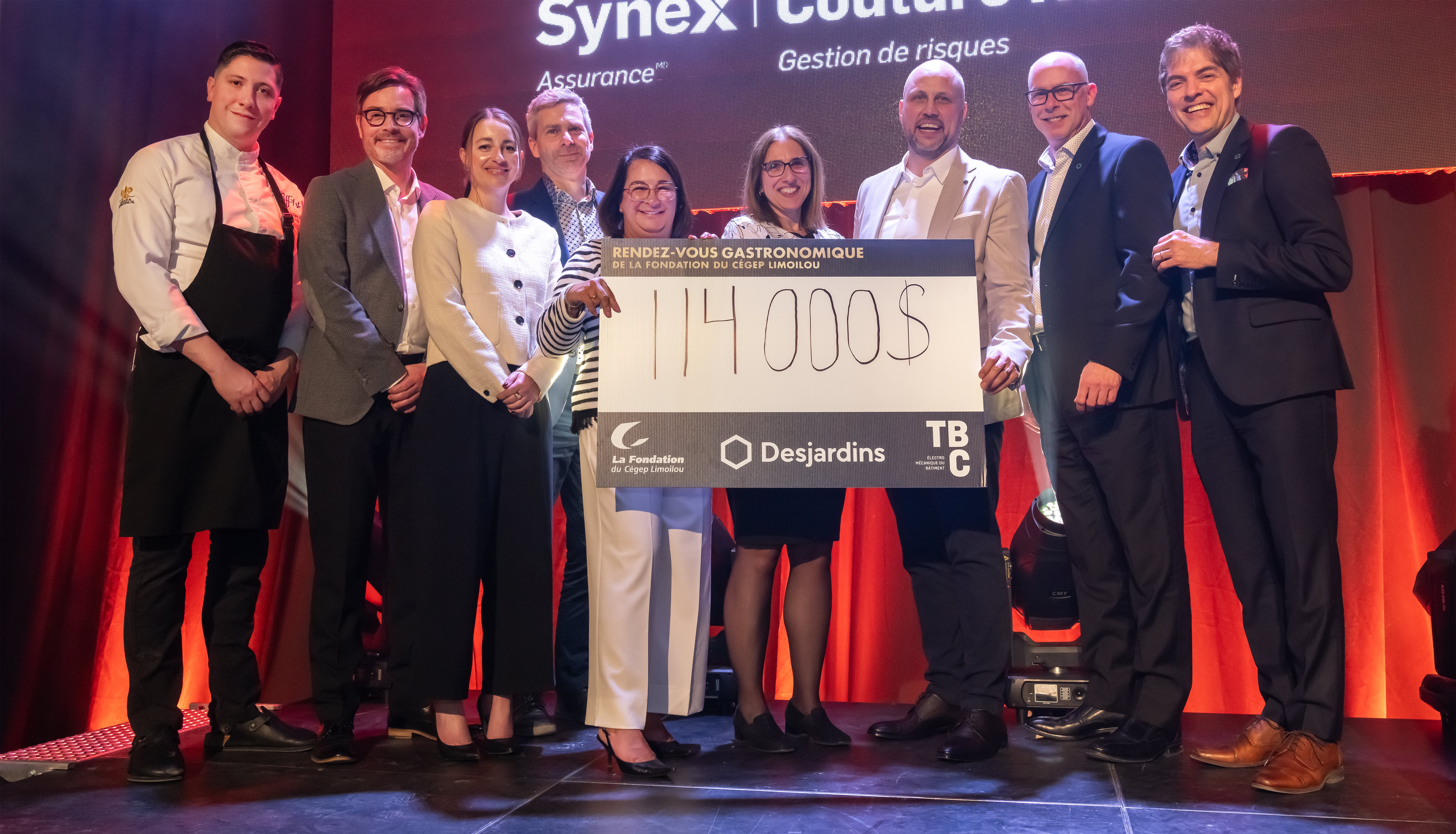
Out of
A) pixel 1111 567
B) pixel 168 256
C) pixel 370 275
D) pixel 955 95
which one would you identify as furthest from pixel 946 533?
pixel 168 256

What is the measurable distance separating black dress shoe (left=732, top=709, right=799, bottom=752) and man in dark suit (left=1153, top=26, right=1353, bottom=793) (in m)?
0.91

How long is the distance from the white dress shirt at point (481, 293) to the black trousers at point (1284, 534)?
4.97 ft

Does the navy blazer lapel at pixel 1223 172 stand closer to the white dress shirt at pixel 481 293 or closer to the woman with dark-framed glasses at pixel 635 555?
the woman with dark-framed glasses at pixel 635 555

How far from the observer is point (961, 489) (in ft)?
7.45

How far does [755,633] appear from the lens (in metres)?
2.23

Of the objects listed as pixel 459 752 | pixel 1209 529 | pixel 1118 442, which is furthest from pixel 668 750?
pixel 1209 529

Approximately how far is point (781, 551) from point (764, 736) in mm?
426

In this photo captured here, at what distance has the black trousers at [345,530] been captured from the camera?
225 cm

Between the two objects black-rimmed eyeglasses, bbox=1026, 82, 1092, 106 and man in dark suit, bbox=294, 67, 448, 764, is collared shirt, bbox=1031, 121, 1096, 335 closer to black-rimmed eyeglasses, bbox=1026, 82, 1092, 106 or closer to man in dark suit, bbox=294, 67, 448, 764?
black-rimmed eyeglasses, bbox=1026, 82, 1092, 106

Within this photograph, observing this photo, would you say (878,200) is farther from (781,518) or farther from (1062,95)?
(781,518)

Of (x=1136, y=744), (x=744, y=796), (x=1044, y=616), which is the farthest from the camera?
(x=1044, y=616)

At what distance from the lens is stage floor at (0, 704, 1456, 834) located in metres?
1.69

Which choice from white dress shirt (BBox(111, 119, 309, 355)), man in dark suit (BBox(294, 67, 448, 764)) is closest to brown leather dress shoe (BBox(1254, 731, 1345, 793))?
man in dark suit (BBox(294, 67, 448, 764))

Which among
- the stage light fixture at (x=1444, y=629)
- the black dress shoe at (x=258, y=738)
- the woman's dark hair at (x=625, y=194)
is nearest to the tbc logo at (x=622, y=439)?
the woman's dark hair at (x=625, y=194)
